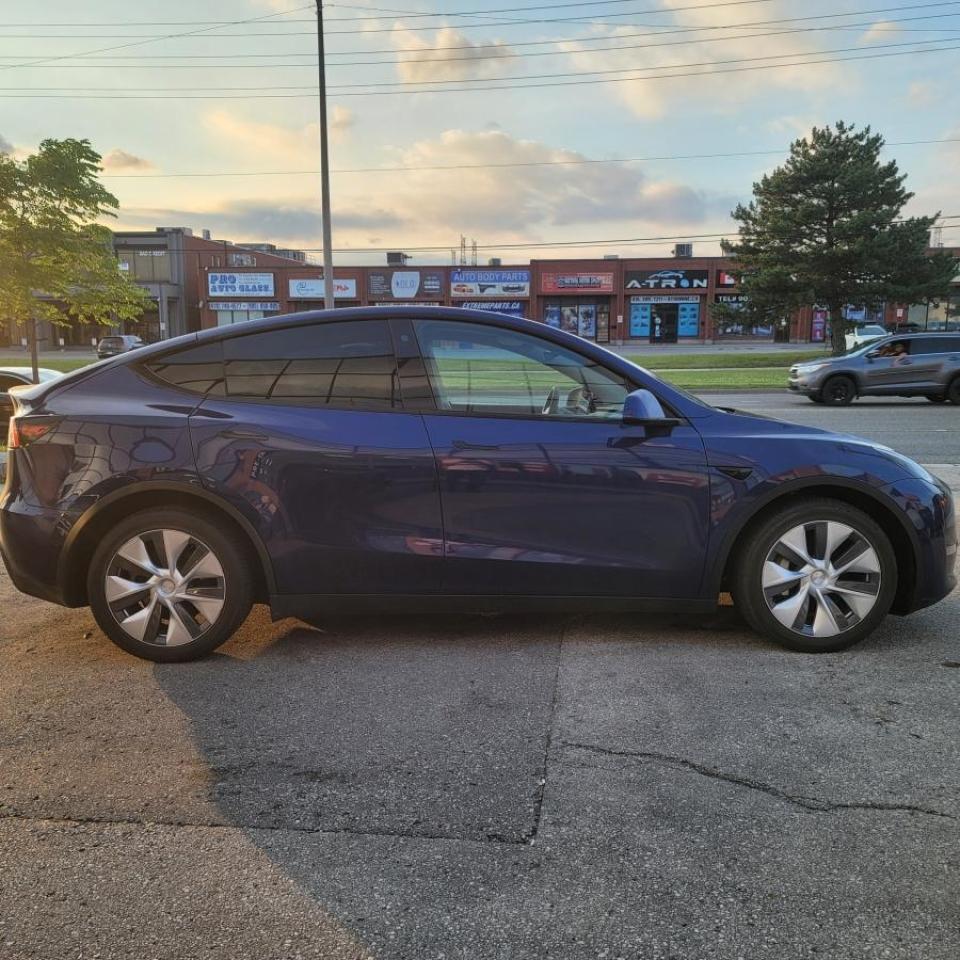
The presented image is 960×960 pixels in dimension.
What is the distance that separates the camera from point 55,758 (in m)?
3.10

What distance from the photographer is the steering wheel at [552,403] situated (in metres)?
3.92

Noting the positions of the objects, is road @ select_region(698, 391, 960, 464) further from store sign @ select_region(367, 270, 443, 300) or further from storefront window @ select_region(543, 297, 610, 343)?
store sign @ select_region(367, 270, 443, 300)

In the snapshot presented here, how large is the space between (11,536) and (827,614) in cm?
384

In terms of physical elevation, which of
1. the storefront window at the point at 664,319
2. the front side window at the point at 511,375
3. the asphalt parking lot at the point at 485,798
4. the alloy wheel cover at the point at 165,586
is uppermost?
the storefront window at the point at 664,319

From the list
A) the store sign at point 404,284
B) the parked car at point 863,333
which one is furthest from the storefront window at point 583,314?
the parked car at point 863,333

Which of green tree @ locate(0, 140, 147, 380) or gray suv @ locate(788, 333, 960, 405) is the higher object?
green tree @ locate(0, 140, 147, 380)

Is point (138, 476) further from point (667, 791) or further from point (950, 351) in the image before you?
point (950, 351)

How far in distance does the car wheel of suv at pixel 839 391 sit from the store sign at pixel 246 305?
48.3 m

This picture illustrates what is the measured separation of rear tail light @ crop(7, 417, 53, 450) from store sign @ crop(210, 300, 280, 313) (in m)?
58.5

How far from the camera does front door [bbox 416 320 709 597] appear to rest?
380 cm

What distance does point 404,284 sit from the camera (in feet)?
193

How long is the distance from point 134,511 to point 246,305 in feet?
197

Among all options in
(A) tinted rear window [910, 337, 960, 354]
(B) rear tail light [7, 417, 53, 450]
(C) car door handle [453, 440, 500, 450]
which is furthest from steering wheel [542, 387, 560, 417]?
(A) tinted rear window [910, 337, 960, 354]

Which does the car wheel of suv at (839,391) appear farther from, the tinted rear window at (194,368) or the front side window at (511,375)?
the tinted rear window at (194,368)
